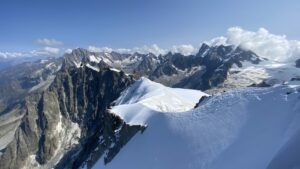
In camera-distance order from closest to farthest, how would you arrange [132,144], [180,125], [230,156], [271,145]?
[271,145]
[230,156]
[180,125]
[132,144]

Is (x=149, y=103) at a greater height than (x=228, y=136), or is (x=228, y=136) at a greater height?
(x=228, y=136)

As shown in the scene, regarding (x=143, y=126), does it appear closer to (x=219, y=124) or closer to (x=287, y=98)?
(x=219, y=124)

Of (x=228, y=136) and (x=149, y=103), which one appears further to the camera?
(x=149, y=103)

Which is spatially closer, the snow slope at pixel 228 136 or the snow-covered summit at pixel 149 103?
the snow slope at pixel 228 136

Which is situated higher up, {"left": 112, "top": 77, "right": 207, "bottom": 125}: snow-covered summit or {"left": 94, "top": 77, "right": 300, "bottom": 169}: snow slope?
{"left": 94, "top": 77, "right": 300, "bottom": 169}: snow slope

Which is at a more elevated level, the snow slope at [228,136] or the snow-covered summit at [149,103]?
the snow slope at [228,136]

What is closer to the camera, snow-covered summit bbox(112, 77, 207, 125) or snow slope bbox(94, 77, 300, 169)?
snow slope bbox(94, 77, 300, 169)

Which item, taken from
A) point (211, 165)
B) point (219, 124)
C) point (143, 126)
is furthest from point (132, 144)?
point (211, 165)

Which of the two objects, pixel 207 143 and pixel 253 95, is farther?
pixel 253 95
